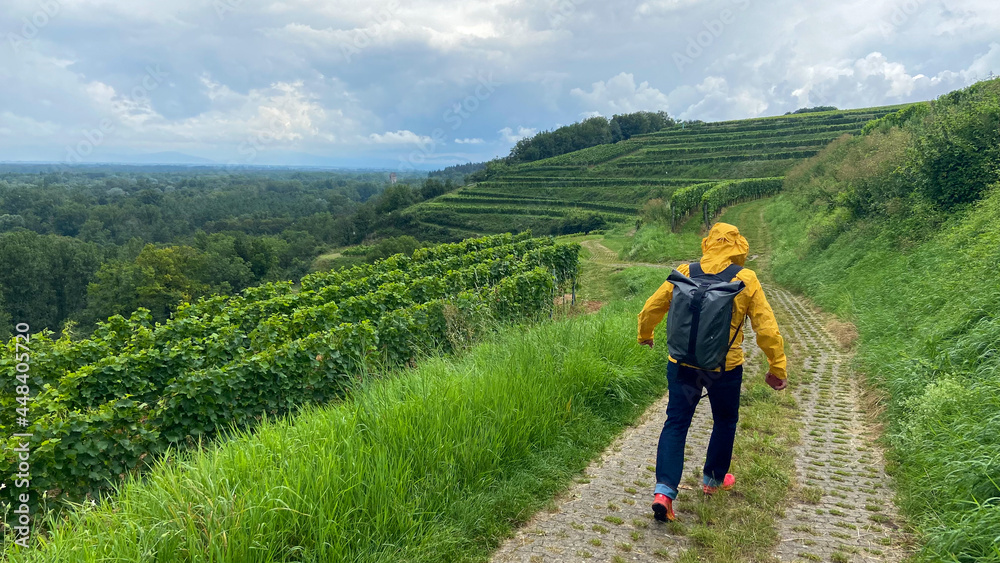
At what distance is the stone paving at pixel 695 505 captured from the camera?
9.29 feet

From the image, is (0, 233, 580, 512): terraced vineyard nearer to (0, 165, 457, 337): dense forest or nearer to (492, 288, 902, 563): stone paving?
(492, 288, 902, 563): stone paving

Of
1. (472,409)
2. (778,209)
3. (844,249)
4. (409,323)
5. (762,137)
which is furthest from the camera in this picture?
(762,137)

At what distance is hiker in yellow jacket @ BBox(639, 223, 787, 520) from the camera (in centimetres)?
315

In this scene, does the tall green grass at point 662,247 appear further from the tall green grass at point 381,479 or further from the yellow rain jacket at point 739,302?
the yellow rain jacket at point 739,302

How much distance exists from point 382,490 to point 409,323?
4.75 m

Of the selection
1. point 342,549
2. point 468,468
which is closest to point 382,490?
point 342,549

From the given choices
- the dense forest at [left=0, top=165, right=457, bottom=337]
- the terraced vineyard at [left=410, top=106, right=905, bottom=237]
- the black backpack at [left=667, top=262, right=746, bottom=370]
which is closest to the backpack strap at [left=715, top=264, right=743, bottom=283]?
the black backpack at [left=667, top=262, right=746, bottom=370]

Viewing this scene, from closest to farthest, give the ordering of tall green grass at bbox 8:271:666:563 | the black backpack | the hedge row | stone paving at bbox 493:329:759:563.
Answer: tall green grass at bbox 8:271:666:563
stone paving at bbox 493:329:759:563
the black backpack
the hedge row

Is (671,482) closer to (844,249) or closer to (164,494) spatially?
(164,494)

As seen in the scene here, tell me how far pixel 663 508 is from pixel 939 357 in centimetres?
420

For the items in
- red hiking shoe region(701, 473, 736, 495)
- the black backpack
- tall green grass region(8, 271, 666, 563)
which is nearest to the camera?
tall green grass region(8, 271, 666, 563)

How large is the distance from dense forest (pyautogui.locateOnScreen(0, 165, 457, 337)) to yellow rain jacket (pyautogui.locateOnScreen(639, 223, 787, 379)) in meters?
13.9

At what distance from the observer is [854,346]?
27.0 feet

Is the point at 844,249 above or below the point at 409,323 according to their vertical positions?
above
